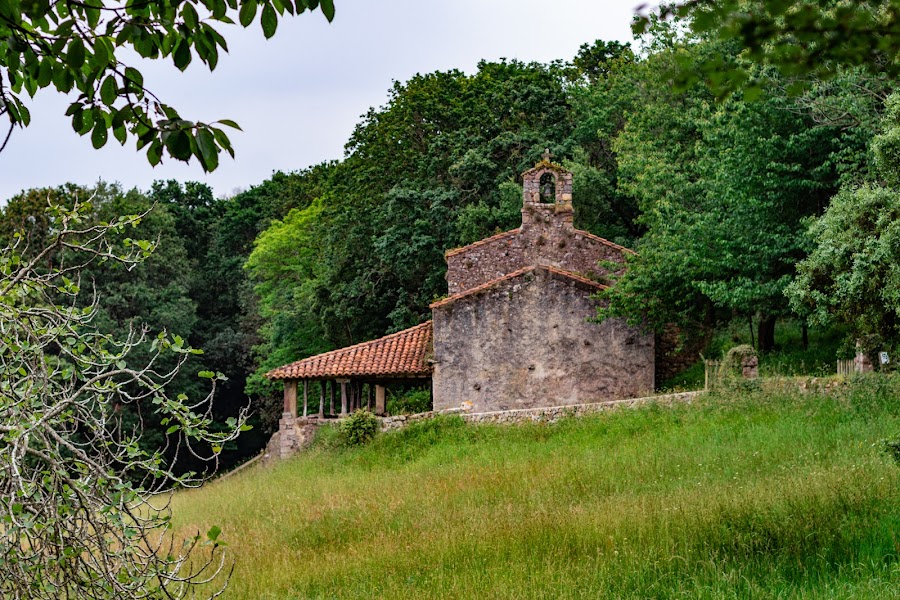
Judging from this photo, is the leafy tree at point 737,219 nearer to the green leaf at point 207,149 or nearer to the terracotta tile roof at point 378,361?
the terracotta tile roof at point 378,361

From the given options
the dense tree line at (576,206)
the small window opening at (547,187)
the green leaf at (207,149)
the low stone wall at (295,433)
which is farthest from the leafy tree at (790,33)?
the small window opening at (547,187)

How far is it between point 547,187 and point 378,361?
22.7 ft

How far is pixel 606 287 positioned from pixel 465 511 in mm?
13276

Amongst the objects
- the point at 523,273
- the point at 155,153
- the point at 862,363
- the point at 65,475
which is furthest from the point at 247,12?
the point at 523,273

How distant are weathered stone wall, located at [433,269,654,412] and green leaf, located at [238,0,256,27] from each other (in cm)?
2250

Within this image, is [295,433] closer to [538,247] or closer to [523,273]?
[523,273]

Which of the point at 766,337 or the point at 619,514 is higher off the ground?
the point at 766,337

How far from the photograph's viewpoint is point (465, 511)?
540 inches

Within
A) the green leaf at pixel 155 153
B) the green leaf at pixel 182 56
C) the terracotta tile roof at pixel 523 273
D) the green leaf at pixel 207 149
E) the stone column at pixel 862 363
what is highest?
the terracotta tile roof at pixel 523 273

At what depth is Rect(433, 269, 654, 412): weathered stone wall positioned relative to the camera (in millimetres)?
26984

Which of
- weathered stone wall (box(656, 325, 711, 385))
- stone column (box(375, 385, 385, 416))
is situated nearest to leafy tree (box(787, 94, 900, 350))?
weathered stone wall (box(656, 325, 711, 385))

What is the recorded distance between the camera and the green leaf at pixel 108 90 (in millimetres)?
4738

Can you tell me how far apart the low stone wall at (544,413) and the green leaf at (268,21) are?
1747 cm

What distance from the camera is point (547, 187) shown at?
29344 mm
